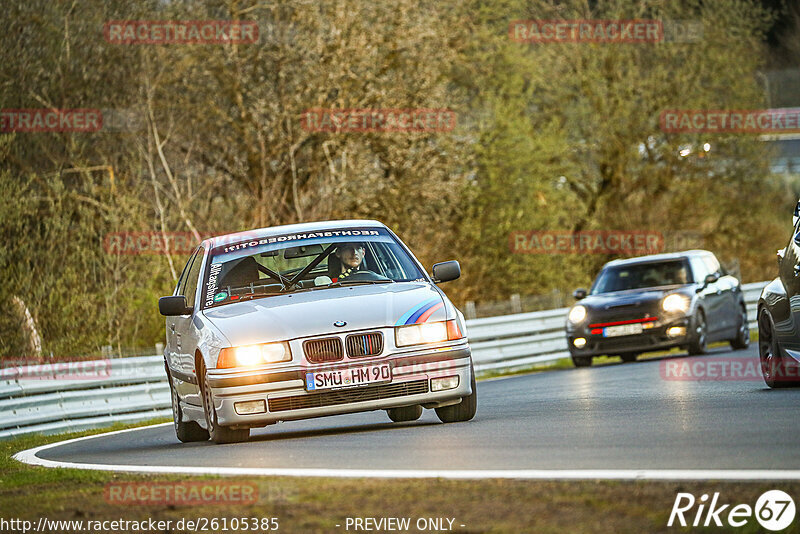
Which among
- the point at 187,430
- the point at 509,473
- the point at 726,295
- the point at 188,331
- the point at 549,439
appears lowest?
the point at 726,295

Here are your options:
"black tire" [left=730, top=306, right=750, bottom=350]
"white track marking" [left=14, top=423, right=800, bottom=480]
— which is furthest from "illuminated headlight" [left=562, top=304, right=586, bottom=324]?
"white track marking" [left=14, top=423, right=800, bottom=480]

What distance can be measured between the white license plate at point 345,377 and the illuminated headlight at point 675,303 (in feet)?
38.3

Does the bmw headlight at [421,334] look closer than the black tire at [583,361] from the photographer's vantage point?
Yes

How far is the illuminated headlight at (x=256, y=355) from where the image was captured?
410 inches

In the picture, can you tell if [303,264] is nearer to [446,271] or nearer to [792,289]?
[446,271]

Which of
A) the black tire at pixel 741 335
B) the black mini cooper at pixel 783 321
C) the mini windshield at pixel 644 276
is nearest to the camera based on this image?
the black mini cooper at pixel 783 321

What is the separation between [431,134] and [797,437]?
2733 cm

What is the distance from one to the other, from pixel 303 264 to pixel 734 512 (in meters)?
6.51

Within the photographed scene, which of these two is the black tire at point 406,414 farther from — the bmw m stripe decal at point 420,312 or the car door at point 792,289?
the car door at point 792,289

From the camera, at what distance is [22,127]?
93.9 feet

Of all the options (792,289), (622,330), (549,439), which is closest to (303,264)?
(549,439)

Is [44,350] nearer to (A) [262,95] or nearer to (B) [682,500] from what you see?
(A) [262,95]

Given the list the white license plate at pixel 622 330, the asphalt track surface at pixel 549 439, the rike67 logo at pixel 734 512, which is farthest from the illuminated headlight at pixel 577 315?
the rike67 logo at pixel 734 512

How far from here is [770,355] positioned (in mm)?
12578
